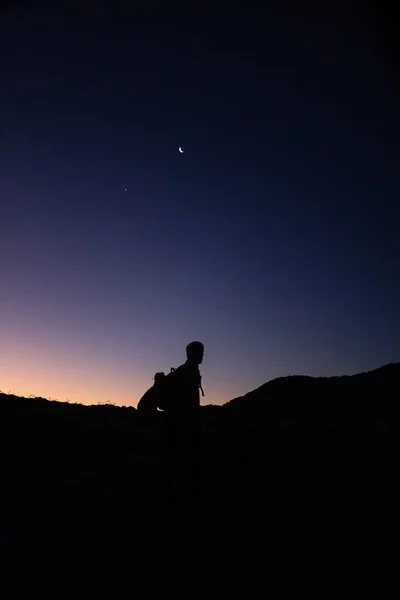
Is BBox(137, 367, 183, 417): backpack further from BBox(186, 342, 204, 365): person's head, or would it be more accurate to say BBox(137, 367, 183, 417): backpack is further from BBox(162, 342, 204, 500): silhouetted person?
BBox(186, 342, 204, 365): person's head

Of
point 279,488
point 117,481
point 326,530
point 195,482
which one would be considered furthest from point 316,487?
point 117,481

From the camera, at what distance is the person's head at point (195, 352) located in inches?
262

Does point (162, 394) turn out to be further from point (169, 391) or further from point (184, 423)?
point (184, 423)

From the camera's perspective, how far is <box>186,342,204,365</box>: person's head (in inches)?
262

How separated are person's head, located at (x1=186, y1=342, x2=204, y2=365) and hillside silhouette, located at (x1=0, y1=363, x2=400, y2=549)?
3.24 ft

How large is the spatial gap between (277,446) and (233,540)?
9.14 m

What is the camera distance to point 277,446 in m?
13.1

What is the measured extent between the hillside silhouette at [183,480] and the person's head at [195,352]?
0.99 metres

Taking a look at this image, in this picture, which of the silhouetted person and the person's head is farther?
the person's head

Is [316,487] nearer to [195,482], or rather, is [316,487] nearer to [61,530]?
[195,482]

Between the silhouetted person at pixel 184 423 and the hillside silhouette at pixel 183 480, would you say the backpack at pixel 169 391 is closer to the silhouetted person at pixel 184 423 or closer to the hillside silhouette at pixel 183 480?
the silhouetted person at pixel 184 423

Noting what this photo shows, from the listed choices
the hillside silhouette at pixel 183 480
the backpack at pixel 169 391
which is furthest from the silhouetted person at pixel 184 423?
the hillside silhouette at pixel 183 480

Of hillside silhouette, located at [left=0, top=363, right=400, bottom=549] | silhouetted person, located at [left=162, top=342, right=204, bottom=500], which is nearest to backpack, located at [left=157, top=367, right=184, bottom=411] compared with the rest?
silhouetted person, located at [left=162, top=342, right=204, bottom=500]

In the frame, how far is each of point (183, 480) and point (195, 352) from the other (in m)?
3.43
